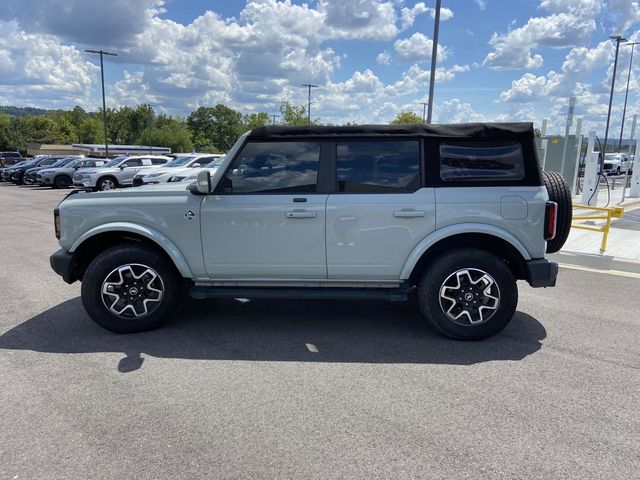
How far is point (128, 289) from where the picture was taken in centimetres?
457

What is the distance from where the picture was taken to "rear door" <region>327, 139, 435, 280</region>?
14.2 feet

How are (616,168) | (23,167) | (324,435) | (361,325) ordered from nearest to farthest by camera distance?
(324,435) → (361,325) → (23,167) → (616,168)

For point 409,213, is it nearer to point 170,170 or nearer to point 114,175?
point 170,170

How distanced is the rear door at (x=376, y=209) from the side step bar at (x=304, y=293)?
0.14 m

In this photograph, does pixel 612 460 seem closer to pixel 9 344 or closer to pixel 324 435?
pixel 324 435

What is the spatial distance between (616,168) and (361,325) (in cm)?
4093

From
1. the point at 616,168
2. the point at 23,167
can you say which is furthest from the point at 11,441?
the point at 616,168

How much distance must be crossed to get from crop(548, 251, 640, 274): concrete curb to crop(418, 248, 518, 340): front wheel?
155 inches

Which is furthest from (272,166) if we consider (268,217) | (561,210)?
(561,210)

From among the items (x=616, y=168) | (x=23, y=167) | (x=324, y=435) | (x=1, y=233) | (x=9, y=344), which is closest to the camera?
(x=324, y=435)

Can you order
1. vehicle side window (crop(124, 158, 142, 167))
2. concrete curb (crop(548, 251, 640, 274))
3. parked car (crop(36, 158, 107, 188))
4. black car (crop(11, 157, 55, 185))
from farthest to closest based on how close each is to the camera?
black car (crop(11, 157, 55, 185)) → parked car (crop(36, 158, 107, 188)) → vehicle side window (crop(124, 158, 142, 167)) → concrete curb (crop(548, 251, 640, 274))

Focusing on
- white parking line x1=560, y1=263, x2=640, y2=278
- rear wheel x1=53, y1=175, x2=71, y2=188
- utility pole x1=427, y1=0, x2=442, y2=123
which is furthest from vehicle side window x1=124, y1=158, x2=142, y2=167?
white parking line x1=560, y1=263, x2=640, y2=278

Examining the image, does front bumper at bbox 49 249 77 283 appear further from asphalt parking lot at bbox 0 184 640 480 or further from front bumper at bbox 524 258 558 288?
front bumper at bbox 524 258 558 288

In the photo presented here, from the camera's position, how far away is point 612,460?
2.73 meters
